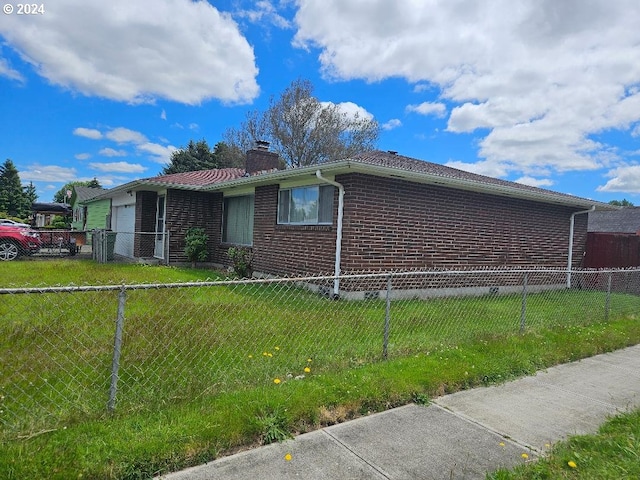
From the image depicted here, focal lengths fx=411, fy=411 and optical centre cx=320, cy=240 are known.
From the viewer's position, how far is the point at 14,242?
13.9 m

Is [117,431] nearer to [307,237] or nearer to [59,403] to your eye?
[59,403]

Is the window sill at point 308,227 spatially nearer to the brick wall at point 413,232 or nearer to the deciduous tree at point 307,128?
the brick wall at point 413,232

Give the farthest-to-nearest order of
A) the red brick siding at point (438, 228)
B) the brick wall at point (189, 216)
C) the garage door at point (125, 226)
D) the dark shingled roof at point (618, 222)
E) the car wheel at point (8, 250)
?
1. the dark shingled roof at point (618, 222)
2. the garage door at point (125, 226)
3. the car wheel at point (8, 250)
4. the brick wall at point (189, 216)
5. the red brick siding at point (438, 228)

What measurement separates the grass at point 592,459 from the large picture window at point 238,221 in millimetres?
9857

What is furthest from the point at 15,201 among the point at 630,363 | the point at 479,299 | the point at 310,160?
the point at 630,363

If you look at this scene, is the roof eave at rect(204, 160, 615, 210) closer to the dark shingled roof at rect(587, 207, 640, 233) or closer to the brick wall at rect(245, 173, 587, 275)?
the brick wall at rect(245, 173, 587, 275)

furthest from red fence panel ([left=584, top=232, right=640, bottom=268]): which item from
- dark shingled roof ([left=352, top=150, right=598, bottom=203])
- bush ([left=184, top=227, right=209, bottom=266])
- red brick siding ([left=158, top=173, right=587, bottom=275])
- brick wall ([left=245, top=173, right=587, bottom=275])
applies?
bush ([left=184, top=227, right=209, bottom=266])

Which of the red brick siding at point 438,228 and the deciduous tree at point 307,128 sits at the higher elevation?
the deciduous tree at point 307,128

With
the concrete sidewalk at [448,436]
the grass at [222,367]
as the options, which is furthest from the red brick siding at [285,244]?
the concrete sidewalk at [448,436]

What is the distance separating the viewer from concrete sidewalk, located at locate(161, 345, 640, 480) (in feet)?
8.48

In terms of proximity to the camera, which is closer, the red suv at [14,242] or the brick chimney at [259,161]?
the red suv at [14,242]

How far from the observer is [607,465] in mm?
2734

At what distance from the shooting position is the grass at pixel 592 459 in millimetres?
2598

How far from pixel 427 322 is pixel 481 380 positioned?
209 cm
